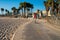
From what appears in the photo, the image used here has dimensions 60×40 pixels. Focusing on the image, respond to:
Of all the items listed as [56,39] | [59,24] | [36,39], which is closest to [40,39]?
[36,39]

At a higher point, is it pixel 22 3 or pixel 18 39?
pixel 22 3

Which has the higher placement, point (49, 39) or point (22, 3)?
point (22, 3)

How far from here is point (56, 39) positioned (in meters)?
12.0

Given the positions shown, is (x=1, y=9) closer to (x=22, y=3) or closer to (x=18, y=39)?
(x=22, y=3)

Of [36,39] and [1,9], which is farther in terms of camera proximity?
[1,9]

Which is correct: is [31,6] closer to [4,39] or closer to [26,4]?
[26,4]

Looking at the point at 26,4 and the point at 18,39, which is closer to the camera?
the point at 18,39

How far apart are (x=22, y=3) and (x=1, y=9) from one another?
184 feet

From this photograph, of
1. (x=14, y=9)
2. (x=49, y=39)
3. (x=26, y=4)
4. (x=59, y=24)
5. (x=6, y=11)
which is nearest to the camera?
(x=49, y=39)

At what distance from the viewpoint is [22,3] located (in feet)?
359

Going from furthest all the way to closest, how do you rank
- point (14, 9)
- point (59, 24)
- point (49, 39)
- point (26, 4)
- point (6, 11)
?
point (6, 11) < point (14, 9) < point (26, 4) < point (59, 24) < point (49, 39)

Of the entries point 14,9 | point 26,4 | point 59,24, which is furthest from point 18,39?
point 14,9

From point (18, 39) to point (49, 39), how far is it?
7.20ft

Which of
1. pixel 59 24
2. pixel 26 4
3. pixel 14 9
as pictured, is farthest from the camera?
pixel 14 9
